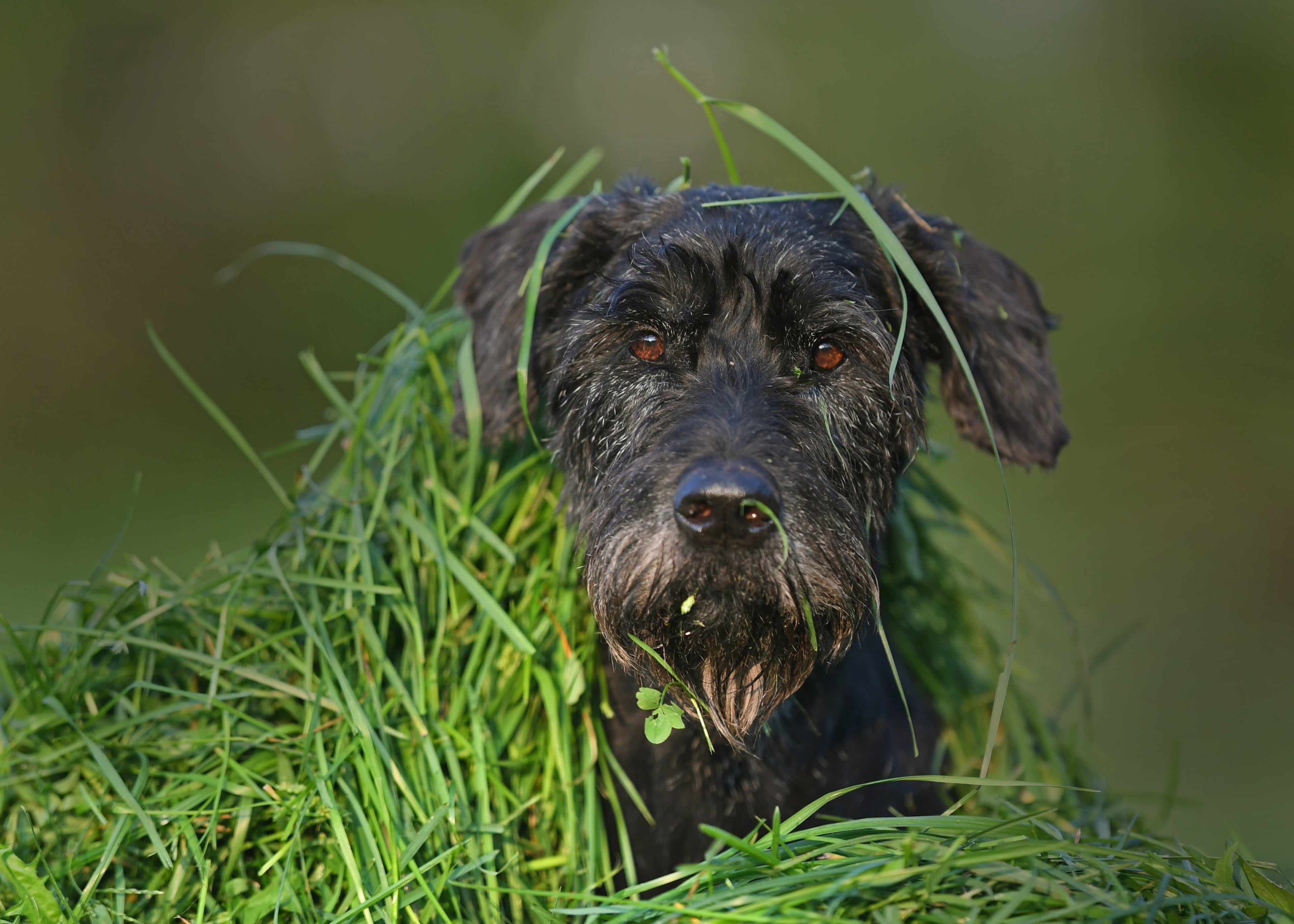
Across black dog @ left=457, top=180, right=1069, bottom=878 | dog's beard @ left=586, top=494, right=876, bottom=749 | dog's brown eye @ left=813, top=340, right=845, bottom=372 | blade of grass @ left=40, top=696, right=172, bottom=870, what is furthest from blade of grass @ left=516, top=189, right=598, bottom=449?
blade of grass @ left=40, top=696, right=172, bottom=870

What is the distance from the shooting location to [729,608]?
242 centimetres

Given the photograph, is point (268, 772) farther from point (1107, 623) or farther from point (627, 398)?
point (1107, 623)

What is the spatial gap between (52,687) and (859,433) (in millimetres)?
2291

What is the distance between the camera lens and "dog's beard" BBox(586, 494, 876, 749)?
2363 millimetres

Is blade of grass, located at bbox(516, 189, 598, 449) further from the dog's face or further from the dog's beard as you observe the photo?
the dog's beard

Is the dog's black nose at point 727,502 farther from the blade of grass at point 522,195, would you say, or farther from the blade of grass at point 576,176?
the blade of grass at point 576,176

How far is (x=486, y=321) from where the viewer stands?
317 centimetres

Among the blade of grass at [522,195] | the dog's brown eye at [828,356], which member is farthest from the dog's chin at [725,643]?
the blade of grass at [522,195]

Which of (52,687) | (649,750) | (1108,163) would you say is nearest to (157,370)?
(52,687)

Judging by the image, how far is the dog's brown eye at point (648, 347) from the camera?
2795 mm

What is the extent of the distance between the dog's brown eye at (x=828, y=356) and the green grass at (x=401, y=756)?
643mm

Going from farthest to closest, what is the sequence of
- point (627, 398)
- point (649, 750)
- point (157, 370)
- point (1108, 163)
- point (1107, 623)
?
point (1108, 163) < point (157, 370) < point (1107, 623) < point (649, 750) < point (627, 398)

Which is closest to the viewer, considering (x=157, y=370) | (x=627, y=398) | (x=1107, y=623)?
(x=627, y=398)

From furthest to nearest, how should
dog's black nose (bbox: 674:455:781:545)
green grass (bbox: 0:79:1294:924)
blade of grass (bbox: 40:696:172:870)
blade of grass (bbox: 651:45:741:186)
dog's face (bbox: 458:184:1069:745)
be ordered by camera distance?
blade of grass (bbox: 651:45:741:186), blade of grass (bbox: 40:696:172:870), dog's face (bbox: 458:184:1069:745), dog's black nose (bbox: 674:455:781:545), green grass (bbox: 0:79:1294:924)
